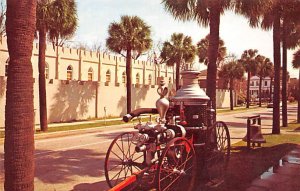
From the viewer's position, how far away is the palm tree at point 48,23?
18.9 meters

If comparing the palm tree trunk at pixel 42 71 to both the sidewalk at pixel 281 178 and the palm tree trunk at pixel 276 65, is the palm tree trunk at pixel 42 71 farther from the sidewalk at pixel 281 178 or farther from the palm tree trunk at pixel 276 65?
the sidewalk at pixel 281 178

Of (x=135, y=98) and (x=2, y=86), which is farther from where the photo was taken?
(x=135, y=98)

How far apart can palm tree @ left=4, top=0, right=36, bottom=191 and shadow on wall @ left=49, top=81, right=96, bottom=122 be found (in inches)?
860

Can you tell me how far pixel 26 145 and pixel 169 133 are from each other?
2.60 m

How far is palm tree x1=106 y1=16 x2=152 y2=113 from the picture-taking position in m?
29.1

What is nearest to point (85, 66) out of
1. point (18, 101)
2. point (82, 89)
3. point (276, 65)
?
point (82, 89)

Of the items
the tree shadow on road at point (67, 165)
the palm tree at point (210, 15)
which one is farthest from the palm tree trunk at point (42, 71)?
the palm tree at point (210, 15)

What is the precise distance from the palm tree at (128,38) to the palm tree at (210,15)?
16.9m

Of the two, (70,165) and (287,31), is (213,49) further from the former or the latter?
(287,31)

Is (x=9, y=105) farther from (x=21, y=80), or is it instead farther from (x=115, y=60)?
(x=115, y=60)

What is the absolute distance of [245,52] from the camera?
65.4 m

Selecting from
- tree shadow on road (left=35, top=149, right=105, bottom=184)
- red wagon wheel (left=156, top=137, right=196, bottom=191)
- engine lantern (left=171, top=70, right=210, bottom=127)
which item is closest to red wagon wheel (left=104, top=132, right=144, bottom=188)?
tree shadow on road (left=35, top=149, right=105, bottom=184)

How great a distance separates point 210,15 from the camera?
10602mm

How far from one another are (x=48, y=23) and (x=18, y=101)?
1606 centimetres
